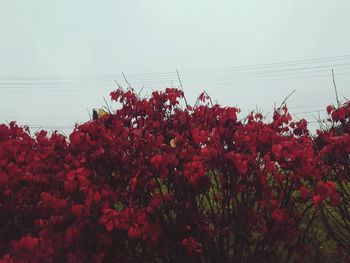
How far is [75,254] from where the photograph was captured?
4156mm

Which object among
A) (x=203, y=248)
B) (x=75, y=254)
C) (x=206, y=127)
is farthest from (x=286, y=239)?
(x=75, y=254)

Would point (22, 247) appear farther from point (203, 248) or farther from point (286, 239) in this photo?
point (286, 239)

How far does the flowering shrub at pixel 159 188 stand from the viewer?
13.1 feet

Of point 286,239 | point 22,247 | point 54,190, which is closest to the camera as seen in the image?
point 22,247

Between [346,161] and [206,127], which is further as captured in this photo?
[206,127]

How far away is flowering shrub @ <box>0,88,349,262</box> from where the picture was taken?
3.98 m

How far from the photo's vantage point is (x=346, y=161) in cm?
492

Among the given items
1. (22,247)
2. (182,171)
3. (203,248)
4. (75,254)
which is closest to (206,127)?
(182,171)

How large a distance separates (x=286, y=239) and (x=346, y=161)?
1176mm

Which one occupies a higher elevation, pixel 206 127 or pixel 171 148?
pixel 206 127

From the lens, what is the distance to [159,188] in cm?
433

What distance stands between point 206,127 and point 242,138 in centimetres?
73

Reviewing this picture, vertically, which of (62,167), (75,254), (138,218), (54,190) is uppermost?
(62,167)

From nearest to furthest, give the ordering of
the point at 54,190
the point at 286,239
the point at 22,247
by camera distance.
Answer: the point at 22,247
the point at 54,190
the point at 286,239
